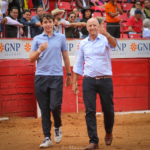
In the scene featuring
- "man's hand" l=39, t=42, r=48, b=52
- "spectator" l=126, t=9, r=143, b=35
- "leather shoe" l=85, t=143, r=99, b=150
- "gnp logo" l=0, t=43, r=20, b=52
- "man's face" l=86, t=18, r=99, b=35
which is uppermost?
"spectator" l=126, t=9, r=143, b=35

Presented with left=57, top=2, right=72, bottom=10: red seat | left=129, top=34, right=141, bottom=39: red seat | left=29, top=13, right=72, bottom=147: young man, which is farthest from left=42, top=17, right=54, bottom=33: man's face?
left=57, top=2, right=72, bottom=10: red seat

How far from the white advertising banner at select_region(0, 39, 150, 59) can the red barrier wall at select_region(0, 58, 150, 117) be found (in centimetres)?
19

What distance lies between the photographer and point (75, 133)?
18.5ft

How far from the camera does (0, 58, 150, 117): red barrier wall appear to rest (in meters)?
7.38

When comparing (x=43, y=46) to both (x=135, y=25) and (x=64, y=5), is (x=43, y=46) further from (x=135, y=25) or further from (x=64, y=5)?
(x=64, y=5)

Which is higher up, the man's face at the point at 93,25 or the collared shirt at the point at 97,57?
the man's face at the point at 93,25

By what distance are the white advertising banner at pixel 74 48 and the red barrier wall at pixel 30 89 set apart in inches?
7.5

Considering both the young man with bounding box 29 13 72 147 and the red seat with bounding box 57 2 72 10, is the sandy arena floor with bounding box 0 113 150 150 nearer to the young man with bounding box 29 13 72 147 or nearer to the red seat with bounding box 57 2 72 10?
the young man with bounding box 29 13 72 147

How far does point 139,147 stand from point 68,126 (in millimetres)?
2324

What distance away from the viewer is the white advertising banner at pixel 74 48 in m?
7.46

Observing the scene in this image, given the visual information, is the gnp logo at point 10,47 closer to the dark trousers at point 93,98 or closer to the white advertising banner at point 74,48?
the white advertising banner at point 74,48

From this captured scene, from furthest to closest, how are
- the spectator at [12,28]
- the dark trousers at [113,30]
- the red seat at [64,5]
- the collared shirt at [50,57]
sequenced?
the red seat at [64,5] < the dark trousers at [113,30] < the spectator at [12,28] < the collared shirt at [50,57]

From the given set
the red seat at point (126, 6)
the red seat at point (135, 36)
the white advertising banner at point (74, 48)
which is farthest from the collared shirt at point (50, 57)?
the red seat at point (126, 6)

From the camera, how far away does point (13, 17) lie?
808cm
